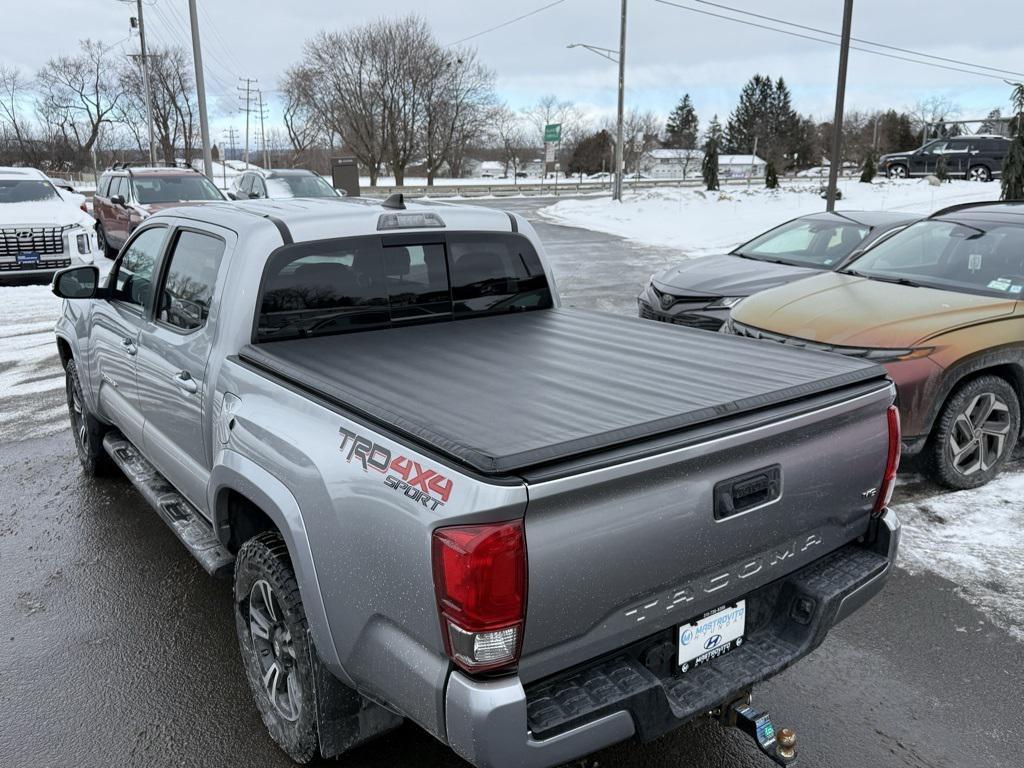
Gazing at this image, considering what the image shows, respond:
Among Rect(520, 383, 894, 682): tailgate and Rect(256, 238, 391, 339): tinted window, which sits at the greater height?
Rect(256, 238, 391, 339): tinted window

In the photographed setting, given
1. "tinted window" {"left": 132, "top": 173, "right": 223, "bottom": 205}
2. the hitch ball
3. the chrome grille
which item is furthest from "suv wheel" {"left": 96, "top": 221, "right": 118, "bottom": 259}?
the hitch ball

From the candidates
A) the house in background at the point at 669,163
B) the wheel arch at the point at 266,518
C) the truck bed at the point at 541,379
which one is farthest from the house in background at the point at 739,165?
the wheel arch at the point at 266,518

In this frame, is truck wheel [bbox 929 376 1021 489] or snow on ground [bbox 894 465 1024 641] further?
truck wheel [bbox 929 376 1021 489]

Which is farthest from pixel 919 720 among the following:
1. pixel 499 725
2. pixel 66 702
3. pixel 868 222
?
pixel 868 222

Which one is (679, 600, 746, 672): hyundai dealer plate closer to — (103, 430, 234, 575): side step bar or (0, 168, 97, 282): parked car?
(103, 430, 234, 575): side step bar

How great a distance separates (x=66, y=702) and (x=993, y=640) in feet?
13.5

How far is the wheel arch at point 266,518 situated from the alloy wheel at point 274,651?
0.26 metres

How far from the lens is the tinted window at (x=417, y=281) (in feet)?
12.9

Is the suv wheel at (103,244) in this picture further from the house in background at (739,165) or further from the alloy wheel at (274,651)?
the house in background at (739,165)

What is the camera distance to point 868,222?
9.24 m

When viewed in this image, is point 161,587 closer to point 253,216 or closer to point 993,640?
point 253,216

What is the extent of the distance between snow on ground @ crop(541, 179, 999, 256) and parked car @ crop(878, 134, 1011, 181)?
1.71m

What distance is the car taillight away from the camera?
199 cm

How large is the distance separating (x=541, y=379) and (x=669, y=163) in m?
110
